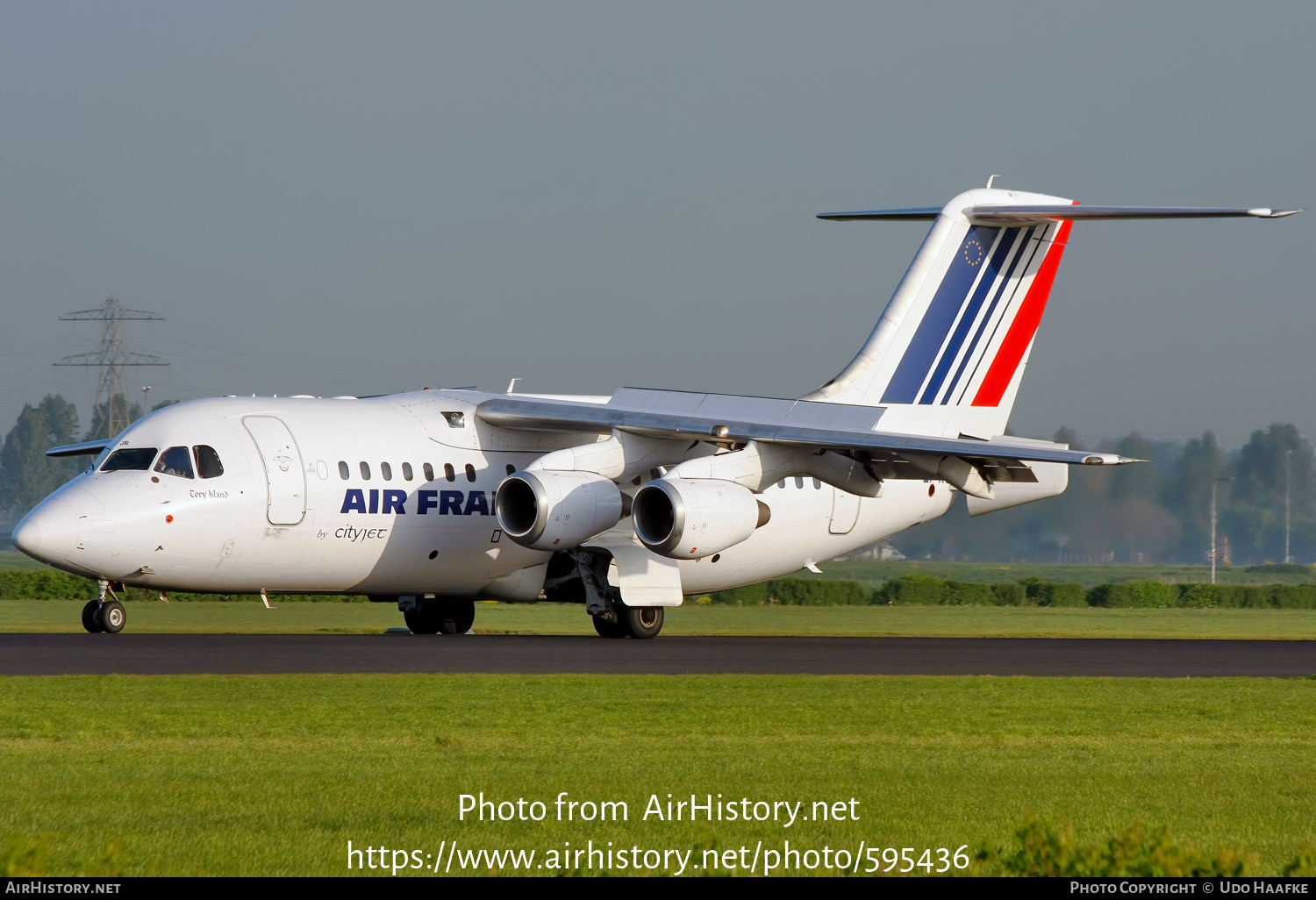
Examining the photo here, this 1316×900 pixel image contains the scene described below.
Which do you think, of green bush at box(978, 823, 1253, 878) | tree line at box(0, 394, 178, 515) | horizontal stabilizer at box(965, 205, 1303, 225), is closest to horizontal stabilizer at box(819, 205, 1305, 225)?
horizontal stabilizer at box(965, 205, 1303, 225)

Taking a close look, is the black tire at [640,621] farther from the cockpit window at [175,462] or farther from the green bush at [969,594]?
the green bush at [969,594]

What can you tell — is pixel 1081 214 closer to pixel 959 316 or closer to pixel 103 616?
pixel 959 316

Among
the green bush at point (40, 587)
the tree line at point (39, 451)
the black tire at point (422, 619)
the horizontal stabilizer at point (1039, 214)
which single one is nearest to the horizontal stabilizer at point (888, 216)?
the horizontal stabilizer at point (1039, 214)

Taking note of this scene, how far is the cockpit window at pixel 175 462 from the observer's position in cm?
1981

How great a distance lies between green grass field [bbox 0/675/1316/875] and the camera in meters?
6.95

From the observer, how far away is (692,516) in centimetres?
2011

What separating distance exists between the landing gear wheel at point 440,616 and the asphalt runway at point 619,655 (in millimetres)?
1452

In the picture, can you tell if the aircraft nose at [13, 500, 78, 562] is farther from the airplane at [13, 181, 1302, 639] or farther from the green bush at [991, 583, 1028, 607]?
the green bush at [991, 583, 1028, 607]

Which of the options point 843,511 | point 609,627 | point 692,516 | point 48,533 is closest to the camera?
point 48,533

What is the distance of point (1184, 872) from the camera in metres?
4.91

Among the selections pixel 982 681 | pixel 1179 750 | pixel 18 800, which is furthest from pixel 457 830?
pixel 982 681

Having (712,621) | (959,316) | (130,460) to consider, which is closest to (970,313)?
(959,316)

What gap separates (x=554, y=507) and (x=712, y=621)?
20.3 ft

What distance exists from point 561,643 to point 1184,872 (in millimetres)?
15674
